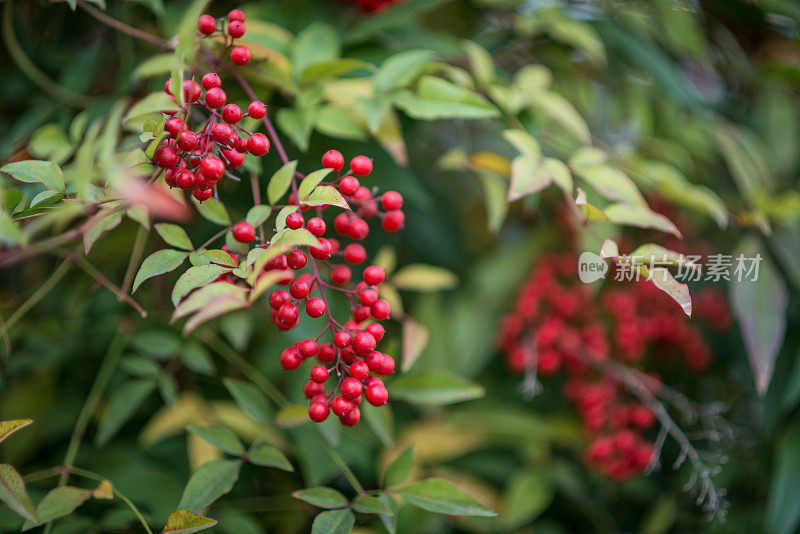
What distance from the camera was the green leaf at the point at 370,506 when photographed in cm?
Answer: 48

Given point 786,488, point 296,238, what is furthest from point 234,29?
point 786,488

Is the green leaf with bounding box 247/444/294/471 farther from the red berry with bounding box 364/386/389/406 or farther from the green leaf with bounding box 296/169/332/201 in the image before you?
the green leaf with bounding box 296/169/332/201

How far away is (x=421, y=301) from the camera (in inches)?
38.4

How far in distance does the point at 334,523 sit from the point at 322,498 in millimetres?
25

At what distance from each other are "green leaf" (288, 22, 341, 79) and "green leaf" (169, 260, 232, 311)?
0.30 m

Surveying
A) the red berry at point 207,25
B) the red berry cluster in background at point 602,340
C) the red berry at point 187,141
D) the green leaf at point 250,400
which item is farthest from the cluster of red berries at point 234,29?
the red berry cluster in background at point 602,340

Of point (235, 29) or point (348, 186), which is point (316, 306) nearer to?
point (348, 186)

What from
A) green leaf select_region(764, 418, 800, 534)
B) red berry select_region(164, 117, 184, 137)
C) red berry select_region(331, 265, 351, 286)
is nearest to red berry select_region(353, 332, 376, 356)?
red berry select_region(331, 265, 351, 286)

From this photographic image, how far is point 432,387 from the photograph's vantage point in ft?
2.07

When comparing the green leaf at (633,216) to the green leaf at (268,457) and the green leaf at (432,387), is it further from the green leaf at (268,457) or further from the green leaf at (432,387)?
the green leaf at (268,457)

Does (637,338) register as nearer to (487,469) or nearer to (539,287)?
(539,287)

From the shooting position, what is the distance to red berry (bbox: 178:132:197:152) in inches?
16.6

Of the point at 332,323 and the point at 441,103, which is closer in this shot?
the point at 332,323

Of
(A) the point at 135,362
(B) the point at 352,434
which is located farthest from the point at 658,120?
(A) the point at 135,362
